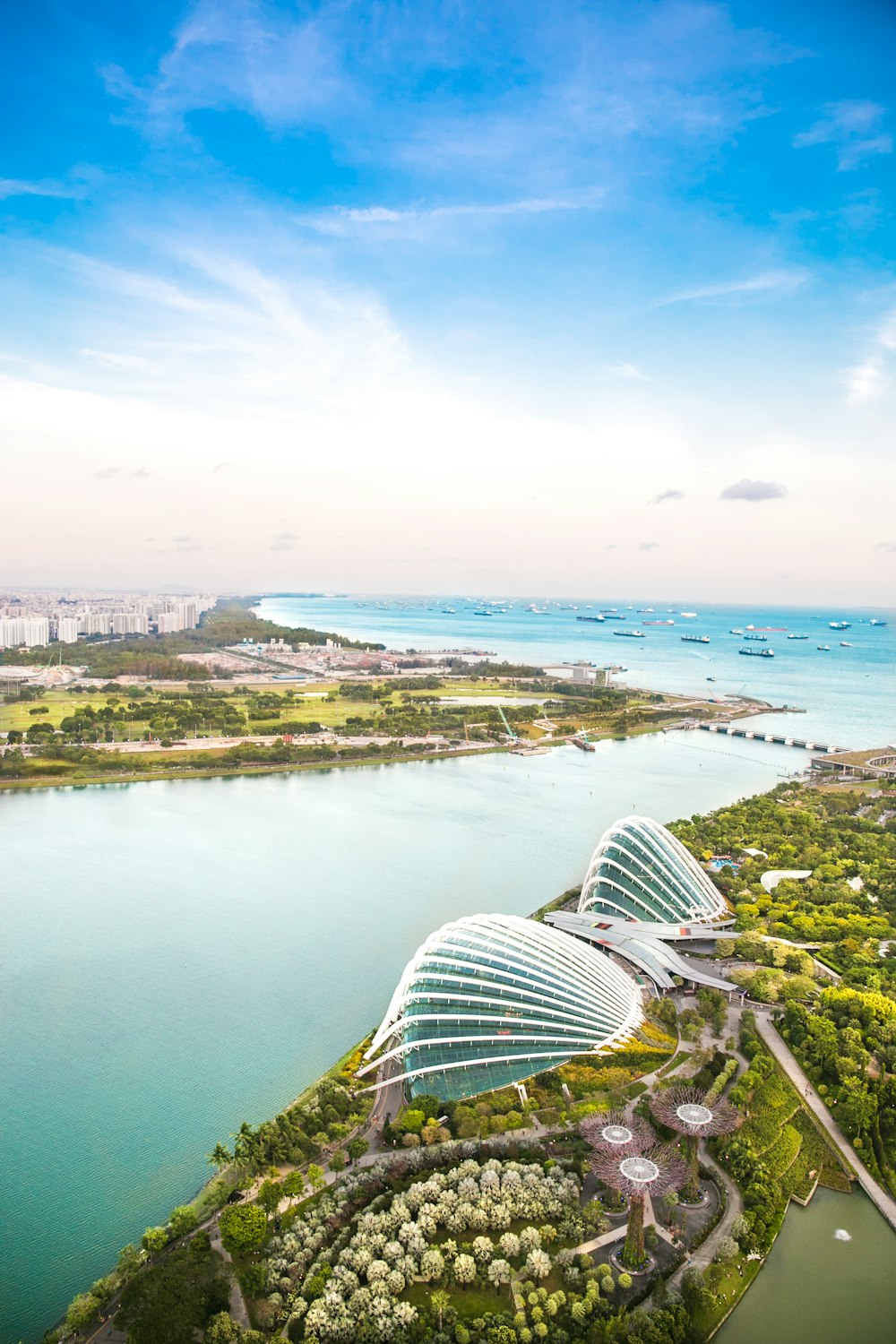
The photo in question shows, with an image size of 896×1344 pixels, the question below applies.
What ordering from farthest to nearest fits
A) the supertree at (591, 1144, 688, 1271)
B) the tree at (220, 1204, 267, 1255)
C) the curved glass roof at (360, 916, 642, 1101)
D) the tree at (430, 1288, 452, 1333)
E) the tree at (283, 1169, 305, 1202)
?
1. the curved glass roof at (360, 916, 642, 1101)
2. the tree at (283, 1169, 305, 1202)
3. the tree at (220, 1204, 267, 1255)
4. the supertree at (591, 1144, 688, 1271)
5. the tree at (430, 1288, 452, 1333)

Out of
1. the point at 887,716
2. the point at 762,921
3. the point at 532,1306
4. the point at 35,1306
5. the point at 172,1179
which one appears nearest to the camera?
the point at 532,1306

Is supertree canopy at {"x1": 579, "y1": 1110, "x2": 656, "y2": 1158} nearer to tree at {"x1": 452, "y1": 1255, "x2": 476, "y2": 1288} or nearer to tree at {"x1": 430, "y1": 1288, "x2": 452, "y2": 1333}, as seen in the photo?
tree at {"x1": 452, "y1": 1255, "x2": 476, "y2": 1288}

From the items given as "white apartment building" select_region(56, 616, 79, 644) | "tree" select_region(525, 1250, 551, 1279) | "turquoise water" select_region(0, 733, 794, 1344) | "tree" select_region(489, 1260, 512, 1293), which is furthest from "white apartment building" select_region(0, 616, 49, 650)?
"tree" select_region(525, 1250, 551, 1279)

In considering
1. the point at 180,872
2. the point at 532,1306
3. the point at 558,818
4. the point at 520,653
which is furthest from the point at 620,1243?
the point at 520,653

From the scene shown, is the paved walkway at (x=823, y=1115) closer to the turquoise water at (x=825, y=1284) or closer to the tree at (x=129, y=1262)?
the turquoise water at (x=825, y=1284)

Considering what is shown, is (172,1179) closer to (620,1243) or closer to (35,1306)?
(35,1306)

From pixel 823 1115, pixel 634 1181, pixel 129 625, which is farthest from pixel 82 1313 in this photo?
pixel 129 625
